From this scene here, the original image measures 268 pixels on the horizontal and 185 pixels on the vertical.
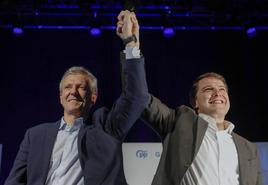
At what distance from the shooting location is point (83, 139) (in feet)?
6.67

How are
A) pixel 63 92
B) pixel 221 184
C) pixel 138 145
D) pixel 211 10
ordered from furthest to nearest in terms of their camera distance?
pixel 211 10 < pixel 138 145 < pixel 63 92 < pixel 221 184

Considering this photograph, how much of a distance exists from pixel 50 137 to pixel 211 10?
2.98m

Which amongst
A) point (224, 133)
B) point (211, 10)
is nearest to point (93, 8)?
point (211, 10)

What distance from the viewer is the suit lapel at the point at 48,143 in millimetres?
2039

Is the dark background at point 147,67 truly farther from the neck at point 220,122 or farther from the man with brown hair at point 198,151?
the man with brown hair at point 198,151

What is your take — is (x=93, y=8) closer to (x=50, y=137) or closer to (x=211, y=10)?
(x=211, y=10)

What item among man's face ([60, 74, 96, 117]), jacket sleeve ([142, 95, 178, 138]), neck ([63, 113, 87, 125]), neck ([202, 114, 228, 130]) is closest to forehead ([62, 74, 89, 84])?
man's face ([60, 74, 96, 117])

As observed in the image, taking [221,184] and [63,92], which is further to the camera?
[63,92]

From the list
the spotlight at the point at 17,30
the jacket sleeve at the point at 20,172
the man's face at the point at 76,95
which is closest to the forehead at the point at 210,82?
the man's face at the point at 76,95

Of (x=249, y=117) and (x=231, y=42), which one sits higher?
(x=231, y=42)

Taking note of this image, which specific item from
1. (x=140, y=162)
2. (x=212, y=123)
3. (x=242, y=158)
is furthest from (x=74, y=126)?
(x=140, y=162)

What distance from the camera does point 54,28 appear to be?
5102 mm

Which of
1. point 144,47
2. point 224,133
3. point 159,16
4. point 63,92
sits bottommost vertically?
point 224,133

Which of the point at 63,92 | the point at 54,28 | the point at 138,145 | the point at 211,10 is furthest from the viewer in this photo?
the point at 54,28
